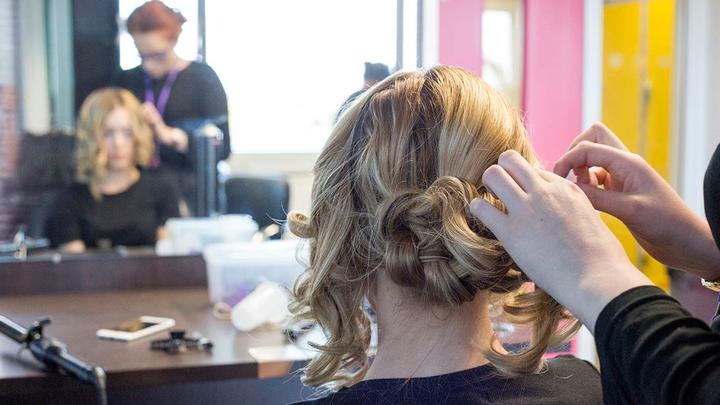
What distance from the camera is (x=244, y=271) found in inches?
85.0

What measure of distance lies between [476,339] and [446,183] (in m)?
0.21

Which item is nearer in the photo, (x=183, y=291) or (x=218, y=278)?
(x=218, y=278)

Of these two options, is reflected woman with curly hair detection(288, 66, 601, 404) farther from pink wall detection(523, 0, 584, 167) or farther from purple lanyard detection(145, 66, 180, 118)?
pink wall detection(523, 0, 584, 167)

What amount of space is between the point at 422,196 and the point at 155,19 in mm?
1951

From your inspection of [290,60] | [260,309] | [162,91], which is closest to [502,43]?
[290,60]

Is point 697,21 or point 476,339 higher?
point 697,21

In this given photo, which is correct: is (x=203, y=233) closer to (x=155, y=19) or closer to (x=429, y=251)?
(x=155, y=19)

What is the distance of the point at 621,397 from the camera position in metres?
0.66

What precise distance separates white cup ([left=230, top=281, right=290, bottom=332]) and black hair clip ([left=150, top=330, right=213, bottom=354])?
135 millimetres

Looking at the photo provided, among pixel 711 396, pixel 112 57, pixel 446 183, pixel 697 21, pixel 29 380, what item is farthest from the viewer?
pixel 697 21

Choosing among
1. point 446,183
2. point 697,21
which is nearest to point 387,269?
point 446,183

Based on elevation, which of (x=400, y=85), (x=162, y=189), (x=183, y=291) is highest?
(x=400, y=85)

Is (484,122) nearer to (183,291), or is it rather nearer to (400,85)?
(400,85)

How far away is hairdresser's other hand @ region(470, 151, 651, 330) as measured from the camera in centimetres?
63
